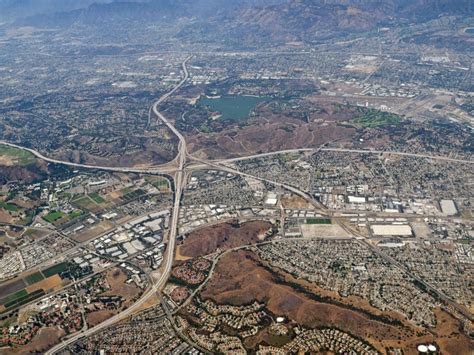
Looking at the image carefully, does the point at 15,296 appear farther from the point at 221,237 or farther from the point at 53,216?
the point at 221,237

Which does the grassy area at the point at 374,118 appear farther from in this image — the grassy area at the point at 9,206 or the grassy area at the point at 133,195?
the grassy area at the point at 9,206

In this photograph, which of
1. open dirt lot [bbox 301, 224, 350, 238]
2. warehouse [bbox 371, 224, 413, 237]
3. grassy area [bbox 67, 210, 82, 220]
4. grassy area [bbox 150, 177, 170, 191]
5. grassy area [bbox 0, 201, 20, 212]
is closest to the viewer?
warehouse [bbox 371, 224, 413, 237]

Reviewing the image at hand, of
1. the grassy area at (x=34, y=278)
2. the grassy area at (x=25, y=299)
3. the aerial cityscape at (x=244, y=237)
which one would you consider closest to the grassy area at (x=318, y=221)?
the aerial cityscape at (x=244, y=237)

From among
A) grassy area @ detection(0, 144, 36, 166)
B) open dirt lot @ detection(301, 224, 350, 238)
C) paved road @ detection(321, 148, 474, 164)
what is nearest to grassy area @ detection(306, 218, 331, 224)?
open dirt lot @ detection(301, 224, 350, 238)

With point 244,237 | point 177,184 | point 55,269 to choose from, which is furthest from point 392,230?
point 55,269

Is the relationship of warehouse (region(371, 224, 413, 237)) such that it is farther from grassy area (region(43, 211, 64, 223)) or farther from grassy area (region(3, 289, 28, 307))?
grassy area (region(43, 211, 64, 223))

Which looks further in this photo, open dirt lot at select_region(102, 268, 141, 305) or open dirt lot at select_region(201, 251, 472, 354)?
open dirt lot at select_region(102, 268, 141, 305)

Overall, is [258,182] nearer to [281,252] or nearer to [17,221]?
[281,252]
